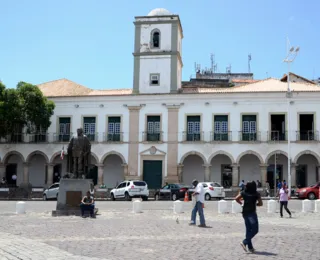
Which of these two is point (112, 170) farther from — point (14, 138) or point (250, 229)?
point (250, 229)

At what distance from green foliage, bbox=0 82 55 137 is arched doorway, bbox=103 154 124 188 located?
18.4 feet

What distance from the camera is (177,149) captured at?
3475cm

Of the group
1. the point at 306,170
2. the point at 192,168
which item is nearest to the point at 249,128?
the point at 306,170

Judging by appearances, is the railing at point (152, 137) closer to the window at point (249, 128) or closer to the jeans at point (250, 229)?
the window at point (249, 128)

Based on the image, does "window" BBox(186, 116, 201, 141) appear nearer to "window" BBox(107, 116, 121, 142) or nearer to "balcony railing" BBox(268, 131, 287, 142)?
"balcony railing" BBox(268, 131, 287, 142)

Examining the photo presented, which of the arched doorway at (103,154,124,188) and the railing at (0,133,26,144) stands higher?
the railing at (0,133,26,144)

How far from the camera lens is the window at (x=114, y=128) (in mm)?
36028

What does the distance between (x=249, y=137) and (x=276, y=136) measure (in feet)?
6.32

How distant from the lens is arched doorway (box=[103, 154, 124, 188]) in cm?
3706

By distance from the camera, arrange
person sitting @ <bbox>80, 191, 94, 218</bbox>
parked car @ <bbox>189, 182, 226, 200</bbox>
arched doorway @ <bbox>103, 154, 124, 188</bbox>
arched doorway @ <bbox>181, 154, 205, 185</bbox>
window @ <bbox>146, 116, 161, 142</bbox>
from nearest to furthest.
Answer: person sitting @ <bbox>80, 191, 94, 218</bbox>, parked car @ <bbox>189, 182, 226, 200</bbox>, window @ <bbox>146, 116, 161, 142</bbox>, arched doorway @ <bbox>181, 154, 205, 185</bbox>, arched doorway @ <bbox>103, 154, 124, 188</bbox>

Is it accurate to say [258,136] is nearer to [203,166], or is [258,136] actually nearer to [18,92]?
[203,166]

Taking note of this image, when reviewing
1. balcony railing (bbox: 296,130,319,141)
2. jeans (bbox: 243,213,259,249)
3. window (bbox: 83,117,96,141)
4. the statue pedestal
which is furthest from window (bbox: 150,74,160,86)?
jeans (bbox: 243,213,259,249)

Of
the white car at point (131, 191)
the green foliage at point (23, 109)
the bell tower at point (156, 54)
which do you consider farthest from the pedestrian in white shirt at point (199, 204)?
the green foliage at point (23, 109)

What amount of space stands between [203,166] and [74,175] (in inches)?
710
